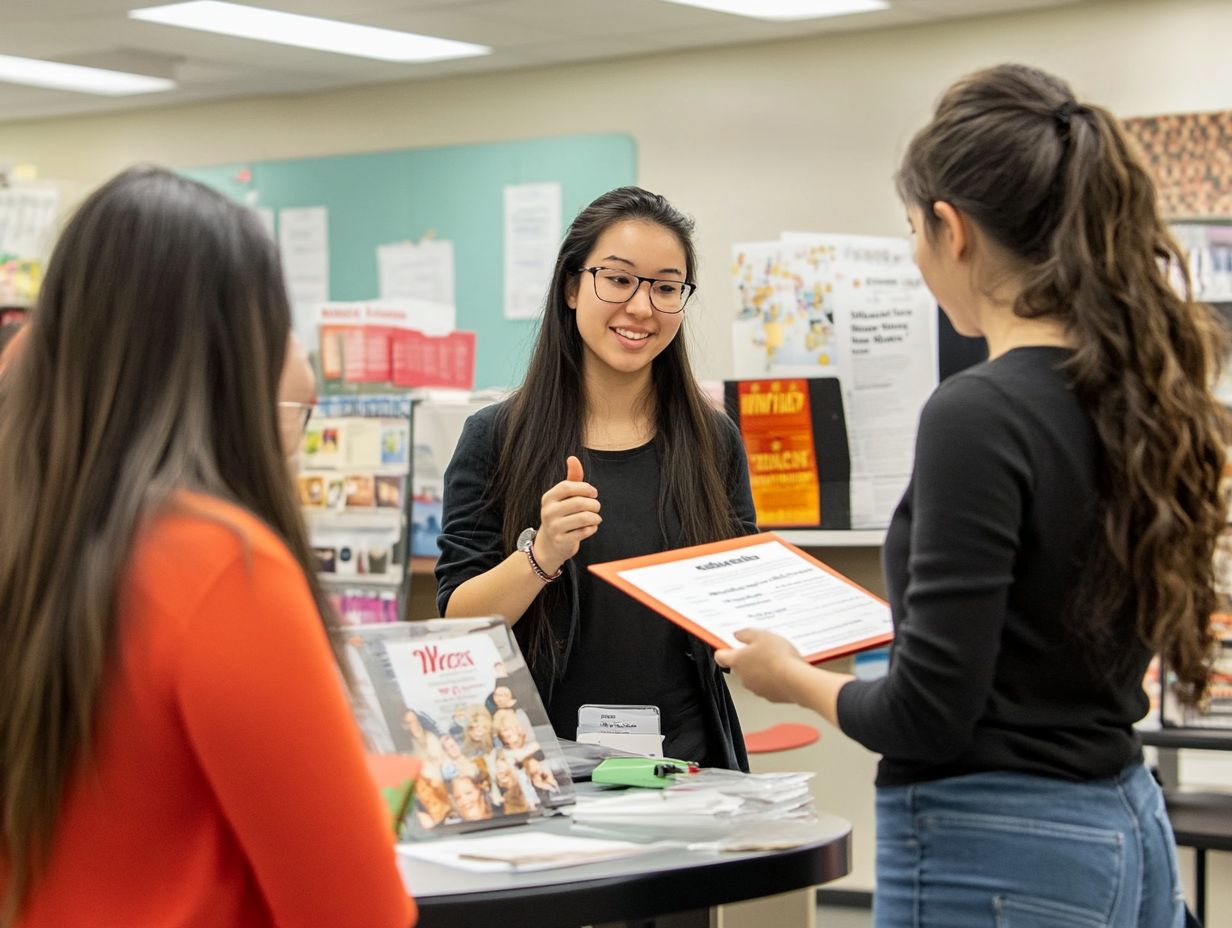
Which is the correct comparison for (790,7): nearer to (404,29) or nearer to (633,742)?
(404,29)

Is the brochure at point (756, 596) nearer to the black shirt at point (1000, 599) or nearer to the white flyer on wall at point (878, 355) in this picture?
the black shirt at point (1000, 599)

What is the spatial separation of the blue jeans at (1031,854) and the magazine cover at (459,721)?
500 mm

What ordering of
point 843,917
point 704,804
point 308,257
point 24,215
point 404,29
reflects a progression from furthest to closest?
point 308,257 → point 24,215 → point 404,29 → point 843,917 → point 704,804

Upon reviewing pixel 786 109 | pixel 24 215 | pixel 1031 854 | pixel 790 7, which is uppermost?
pixel 790 7

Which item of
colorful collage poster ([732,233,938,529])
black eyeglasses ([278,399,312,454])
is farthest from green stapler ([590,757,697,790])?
colorful collage poster ([732,233,938,529])

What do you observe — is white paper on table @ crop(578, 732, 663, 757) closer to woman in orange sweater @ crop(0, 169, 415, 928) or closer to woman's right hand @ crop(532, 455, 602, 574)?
woman's right hand @ crop(532, 455, 602, 574)

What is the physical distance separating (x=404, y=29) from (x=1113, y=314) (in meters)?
4.25

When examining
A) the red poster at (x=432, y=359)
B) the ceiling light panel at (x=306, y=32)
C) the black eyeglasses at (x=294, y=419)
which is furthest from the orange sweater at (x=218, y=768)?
the ceiling light panel at (x=306, y=32)

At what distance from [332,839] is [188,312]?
0.37 meters

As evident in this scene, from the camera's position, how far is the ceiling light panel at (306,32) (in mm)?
4938

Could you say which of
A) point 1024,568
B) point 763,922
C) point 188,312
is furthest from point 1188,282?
point 763,922

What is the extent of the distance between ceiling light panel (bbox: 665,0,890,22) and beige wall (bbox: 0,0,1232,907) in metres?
0.30

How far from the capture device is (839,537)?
15.0ft

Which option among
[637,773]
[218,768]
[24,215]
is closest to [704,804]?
[637,773]
